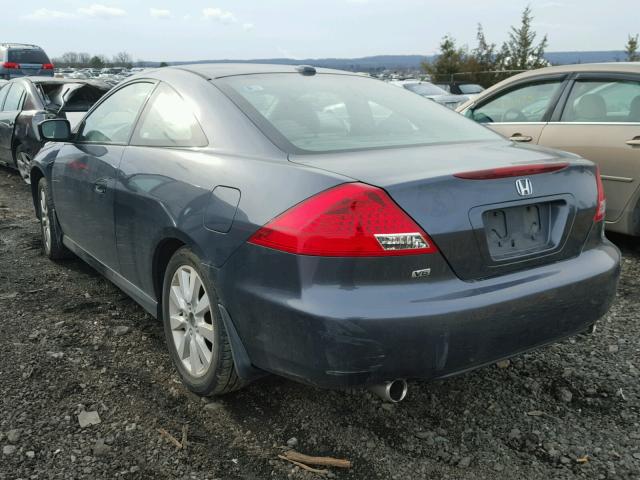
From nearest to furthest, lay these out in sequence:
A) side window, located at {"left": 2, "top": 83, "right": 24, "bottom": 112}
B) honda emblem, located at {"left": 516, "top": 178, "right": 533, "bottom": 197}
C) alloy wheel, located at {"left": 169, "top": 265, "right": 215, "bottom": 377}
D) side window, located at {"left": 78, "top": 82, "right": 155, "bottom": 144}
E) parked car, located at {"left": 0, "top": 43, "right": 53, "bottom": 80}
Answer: honda emblem, located at {"left": 516, "top": 178, "right": 533, "bottom": 197} → alloy wheel, located at {"left": 169, "top": 265, "right": 215, "bottom": 377} → side window, located at {"left": 78, "top": 82, "right": 155, "bottom": 144} → side window, located at {"left": 2, "top": 83, "right": 24, "bottom": 112} → parked car, located at {"left": 0, "top": 43, "right": 53, "bottom": 80}

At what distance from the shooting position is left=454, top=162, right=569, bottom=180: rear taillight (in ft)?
7.54

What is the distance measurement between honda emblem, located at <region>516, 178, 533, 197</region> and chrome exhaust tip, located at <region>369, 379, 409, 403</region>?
0.84 metres

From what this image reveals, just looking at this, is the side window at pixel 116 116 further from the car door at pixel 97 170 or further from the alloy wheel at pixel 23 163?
the alloy wheel at pixel 23 163

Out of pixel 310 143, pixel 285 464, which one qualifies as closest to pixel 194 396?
pixel 285 464

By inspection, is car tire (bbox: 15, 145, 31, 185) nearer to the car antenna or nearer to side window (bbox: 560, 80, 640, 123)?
the car antenna

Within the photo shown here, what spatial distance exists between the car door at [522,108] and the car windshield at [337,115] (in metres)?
2.31

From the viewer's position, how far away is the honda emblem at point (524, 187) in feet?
7.81

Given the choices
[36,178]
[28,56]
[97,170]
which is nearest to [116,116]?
[97,170]

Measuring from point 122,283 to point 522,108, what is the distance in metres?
4.04

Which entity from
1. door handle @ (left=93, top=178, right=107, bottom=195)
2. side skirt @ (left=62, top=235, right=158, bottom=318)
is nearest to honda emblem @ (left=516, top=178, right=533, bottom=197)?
side skirt @ (left=62, top=235, right=158, bottom=318)

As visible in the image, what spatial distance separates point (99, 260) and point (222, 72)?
1.45 metres

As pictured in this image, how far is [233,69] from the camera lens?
328 centimetres

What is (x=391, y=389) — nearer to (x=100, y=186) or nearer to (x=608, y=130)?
(x=100, y=186)

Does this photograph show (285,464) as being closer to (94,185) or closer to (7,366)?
(7,366)
